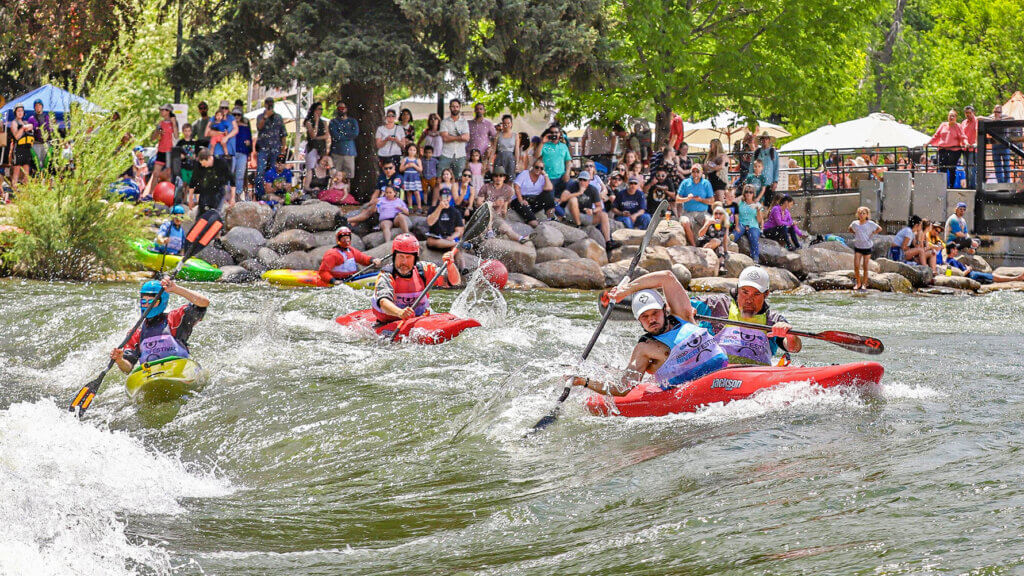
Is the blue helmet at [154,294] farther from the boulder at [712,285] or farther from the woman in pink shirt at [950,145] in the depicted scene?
the woman in pink shirt at [950,145]

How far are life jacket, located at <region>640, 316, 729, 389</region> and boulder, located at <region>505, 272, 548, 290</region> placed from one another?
8928mm

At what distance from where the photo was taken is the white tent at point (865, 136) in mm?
25078

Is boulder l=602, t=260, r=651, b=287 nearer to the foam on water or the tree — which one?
the tree

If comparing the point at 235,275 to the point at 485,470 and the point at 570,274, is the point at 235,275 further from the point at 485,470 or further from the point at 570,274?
the point at 485,470

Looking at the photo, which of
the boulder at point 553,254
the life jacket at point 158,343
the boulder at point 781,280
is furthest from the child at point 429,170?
the life jacket at point 158,343

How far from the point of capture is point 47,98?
20.7m

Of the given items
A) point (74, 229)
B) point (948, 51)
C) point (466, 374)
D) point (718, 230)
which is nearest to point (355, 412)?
point (466, 374)

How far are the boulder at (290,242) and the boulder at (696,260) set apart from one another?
543 cm

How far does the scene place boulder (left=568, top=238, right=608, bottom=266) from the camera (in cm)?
1783

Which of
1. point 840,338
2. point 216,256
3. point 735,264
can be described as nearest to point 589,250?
point 735,264

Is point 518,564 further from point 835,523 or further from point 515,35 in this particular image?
point 515,35

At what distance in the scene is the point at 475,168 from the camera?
17.9 metres

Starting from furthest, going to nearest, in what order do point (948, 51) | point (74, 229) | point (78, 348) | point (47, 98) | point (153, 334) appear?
point (948, 51) → point (47, 98) → point (74, 229) → point (78, 348) → point (153, 334)

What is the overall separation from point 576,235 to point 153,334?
9.58 metres
